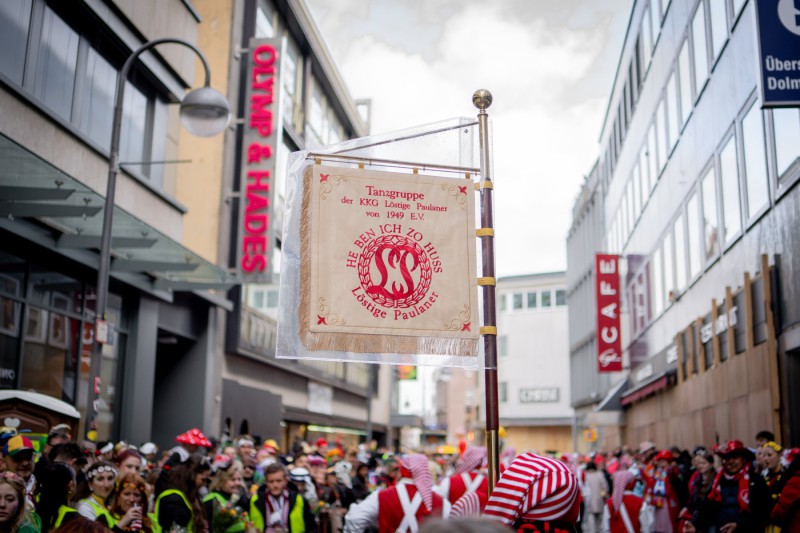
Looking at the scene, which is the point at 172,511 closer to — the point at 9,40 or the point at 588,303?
the point at 9,40

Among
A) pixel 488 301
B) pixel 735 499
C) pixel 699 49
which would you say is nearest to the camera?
pixel 488 301

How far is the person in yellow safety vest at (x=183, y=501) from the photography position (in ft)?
28.3

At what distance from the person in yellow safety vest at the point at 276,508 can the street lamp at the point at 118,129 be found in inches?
120

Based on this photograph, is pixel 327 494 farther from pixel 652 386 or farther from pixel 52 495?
→ pixel 652 386

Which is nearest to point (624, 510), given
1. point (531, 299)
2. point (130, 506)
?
point (130, 506)

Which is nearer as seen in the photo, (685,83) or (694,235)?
(694,235)

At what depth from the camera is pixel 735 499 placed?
11750mm

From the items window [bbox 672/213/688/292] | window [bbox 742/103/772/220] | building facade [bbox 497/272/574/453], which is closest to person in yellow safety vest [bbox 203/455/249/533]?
window [bbox 742/103/772/220]

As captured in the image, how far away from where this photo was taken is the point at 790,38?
1023cm

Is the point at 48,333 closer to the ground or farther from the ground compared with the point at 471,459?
farther from the ground

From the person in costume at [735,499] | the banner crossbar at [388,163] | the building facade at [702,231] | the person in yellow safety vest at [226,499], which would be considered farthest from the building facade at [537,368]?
the banner crossbar at [388,163]

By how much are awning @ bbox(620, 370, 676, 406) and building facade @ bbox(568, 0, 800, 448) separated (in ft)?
0.22

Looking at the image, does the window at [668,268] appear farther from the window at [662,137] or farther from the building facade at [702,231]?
the window at [662,137]

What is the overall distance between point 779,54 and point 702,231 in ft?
36.9
